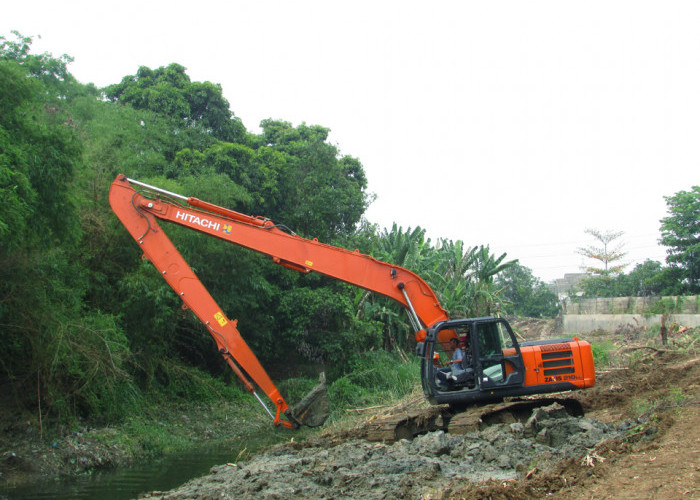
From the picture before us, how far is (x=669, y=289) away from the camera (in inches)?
1118

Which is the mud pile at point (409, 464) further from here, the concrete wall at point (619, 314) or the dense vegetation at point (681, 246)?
the dense vegetation at point (681, 246)

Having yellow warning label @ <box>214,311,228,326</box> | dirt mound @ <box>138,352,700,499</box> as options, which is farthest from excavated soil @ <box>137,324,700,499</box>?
yellow warning label @ <box>214,311,228,326</box>

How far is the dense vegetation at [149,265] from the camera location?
1055 centimetres

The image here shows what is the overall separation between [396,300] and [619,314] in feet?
69.0

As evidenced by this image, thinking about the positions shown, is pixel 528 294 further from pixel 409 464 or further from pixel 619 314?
pixel 409 464

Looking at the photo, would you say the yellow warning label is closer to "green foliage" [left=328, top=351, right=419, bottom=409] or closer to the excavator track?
the excavator track

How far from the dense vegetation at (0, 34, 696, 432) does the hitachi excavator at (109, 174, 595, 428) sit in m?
1.77

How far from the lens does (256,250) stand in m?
10.4

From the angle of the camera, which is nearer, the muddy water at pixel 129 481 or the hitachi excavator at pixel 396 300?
the muddy water at pixel 129 481

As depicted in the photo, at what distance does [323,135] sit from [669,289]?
1706cm

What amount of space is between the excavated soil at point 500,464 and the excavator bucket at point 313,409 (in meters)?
0.60

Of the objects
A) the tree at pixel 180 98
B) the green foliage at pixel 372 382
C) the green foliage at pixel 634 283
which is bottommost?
the green foliage at pixel 372 382

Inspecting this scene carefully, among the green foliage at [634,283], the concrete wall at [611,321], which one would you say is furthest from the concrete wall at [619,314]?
the green foliage at [634,283]

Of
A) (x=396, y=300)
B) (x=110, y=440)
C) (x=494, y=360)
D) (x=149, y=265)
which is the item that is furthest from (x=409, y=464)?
(x=149, y=265)
